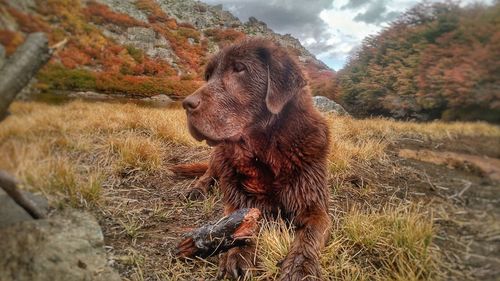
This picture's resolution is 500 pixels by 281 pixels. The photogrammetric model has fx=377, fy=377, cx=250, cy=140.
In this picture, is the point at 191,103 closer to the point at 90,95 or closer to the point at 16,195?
the point at 90,95

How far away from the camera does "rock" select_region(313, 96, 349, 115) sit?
230 cm

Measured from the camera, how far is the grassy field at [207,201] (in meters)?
1.25

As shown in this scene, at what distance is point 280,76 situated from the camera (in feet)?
8.82

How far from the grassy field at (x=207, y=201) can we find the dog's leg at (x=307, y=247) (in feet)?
0.26

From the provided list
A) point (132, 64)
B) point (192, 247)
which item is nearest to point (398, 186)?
point (192, 247)

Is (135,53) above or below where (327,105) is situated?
above

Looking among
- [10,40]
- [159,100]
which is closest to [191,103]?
[159,100]

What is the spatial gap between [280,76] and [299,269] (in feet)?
→ 4.28

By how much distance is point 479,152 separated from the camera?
130 cm

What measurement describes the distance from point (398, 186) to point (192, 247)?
1269 millimetres

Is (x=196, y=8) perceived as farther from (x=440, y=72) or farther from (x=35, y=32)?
(x=440, y=72)

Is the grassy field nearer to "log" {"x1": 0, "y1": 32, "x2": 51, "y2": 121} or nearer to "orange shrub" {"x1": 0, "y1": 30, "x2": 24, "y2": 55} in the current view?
"log" {"x1": 0, "y1": 32, "x2": 51, "y2": 121}

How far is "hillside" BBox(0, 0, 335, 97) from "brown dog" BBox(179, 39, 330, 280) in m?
0.16

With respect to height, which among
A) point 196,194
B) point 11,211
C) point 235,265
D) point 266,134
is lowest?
point 196,194
